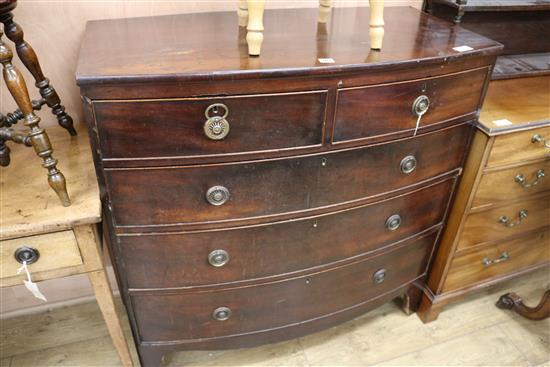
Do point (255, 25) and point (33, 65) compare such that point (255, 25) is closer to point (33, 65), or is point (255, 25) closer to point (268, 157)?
point (268, 157)

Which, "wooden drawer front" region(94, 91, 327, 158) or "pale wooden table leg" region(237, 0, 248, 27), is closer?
"wooden drawer front" region(94, 91, 327, 158)

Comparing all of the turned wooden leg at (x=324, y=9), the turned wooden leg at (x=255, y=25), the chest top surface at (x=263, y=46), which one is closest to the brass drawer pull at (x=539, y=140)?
the chest top surface at (x=263, y=46)

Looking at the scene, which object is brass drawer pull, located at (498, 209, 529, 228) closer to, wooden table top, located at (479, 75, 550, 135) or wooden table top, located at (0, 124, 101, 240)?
wooden table top, located at (479, 75, 550, 135)

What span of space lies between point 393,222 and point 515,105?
554 mm

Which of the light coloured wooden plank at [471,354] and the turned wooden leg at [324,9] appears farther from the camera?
the light coloured wooden plank at [471,354]

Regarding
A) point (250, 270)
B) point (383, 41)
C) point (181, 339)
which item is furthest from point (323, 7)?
point (181, 339)

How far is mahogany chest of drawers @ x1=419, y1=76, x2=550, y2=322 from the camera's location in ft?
4.33

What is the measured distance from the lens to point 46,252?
3.49 ft

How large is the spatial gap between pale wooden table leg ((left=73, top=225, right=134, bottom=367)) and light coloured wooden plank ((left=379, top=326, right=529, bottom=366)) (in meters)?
0.93

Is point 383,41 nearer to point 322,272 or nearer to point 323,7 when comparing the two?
point 323,7

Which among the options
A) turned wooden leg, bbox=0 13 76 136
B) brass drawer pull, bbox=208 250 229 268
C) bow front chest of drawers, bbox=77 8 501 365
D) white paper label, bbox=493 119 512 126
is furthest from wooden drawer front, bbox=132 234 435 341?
turned wooden leg, bbox=0 13 76 136

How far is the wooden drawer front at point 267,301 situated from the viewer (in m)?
1.26

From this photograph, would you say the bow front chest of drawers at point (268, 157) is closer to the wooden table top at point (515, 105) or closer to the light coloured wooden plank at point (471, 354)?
the wooden table top at point (515, 105)

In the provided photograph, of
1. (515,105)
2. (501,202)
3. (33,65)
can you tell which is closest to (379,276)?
(501,202)
